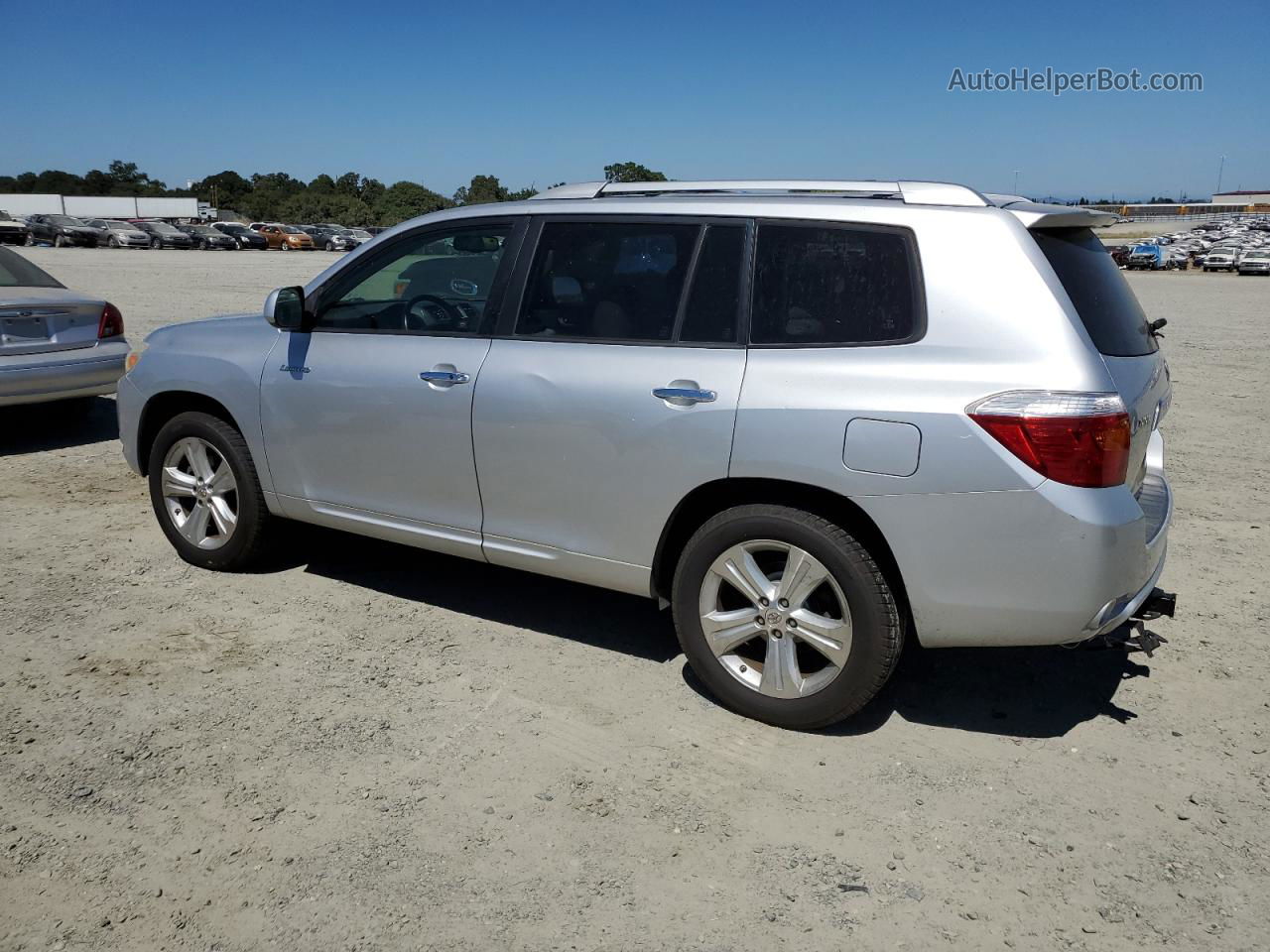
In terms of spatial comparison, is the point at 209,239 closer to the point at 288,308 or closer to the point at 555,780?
the point at 288,308

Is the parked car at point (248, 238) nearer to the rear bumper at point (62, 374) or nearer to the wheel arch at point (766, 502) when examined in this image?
the rear bumper at point (62, 374)

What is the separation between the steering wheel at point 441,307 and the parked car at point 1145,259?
55789mm

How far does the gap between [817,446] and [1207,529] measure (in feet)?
12.7

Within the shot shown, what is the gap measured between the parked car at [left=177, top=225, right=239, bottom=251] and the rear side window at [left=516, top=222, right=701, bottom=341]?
56536 mm

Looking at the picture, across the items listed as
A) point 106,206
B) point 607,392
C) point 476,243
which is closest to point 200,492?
point 476,243

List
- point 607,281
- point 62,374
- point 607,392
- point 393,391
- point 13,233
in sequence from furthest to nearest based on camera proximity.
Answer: point 13,233 → point 62,374 → point 393,391 → point 607,281 → point 607,392

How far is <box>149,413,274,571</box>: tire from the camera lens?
5.17 m

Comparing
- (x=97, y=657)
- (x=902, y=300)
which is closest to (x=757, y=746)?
(x=902, y=300)

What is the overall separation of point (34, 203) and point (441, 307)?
334 feet

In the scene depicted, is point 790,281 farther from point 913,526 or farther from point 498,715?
point 498,715

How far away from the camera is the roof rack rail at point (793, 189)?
3730 millimetres

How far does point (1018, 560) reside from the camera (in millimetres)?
3375

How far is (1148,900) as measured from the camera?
9.69ft

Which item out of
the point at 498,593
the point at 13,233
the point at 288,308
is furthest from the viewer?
the point at 13,233
